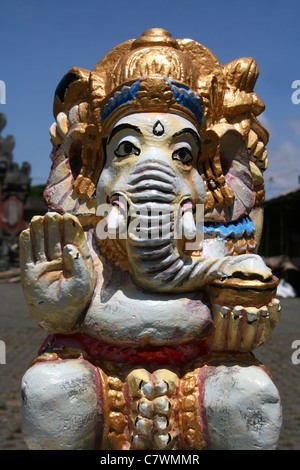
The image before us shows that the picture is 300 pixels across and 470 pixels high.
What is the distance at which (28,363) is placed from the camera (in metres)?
5.04

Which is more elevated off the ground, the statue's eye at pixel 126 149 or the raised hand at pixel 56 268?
the statue's eye at pixel 126 149

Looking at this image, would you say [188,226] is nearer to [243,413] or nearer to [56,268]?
[56,268]

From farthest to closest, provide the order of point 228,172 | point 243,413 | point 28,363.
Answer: point 28,363 → point 228,172 → point 243,413

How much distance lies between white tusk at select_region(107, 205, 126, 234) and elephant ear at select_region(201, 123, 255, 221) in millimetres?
389

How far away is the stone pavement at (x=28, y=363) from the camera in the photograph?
11.4 ft

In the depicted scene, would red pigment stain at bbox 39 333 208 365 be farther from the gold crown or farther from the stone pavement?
the stone pavement

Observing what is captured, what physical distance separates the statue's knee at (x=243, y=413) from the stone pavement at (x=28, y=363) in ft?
5.71

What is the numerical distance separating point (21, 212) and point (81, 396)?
51.9 ft

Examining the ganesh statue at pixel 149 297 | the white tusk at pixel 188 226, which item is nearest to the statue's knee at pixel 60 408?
the ganesh statue at pixel 149 297

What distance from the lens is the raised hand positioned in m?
1.72

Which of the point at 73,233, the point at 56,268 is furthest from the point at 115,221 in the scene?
the point at 56,268

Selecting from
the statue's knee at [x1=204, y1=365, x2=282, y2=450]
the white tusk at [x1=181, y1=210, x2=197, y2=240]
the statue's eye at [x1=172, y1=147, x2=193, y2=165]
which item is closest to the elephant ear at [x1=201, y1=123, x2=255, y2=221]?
the statue's eye at [x1=172, y1=147, x2=193, y2=165]

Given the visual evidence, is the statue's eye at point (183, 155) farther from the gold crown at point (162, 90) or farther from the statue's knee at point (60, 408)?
the statue's knee at point (60, 408)

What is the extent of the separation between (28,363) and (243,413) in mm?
3742
